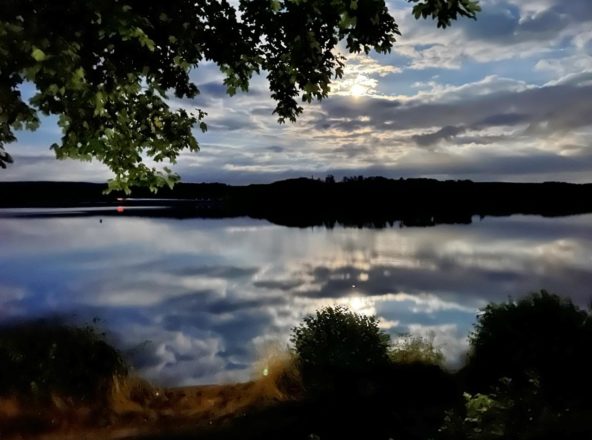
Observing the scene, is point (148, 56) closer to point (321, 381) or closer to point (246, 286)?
point (321, 381)

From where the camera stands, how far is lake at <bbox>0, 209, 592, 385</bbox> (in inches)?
971

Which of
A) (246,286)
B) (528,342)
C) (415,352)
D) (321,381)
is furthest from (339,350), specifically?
(246,286)

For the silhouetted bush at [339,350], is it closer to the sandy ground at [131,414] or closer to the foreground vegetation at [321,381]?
the foreground vegetation at [321,381]

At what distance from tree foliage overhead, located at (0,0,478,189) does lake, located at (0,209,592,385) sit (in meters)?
6.02

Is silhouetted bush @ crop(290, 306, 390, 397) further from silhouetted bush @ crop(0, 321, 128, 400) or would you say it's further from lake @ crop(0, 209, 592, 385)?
silhouetted bush @ crop(0, 321, 128, 400)

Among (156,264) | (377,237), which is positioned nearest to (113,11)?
(156,264)

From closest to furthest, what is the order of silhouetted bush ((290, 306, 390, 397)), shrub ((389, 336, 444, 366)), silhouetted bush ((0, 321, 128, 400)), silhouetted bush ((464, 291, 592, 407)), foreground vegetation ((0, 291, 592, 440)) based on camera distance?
foreground vegetation ((0, 291, 592, 440)) < silhouetted bush ((464, 291, 592, 407)) < silhouetted bush ((290, 306, 390, 397)) < silhouetted bush ((0, 321, 128, 400)) < shrub ((389, 336, 444, 366))

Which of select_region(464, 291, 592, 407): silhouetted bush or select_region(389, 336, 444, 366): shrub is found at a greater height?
select_region(464, 291, 592, 407): silhouetted bush

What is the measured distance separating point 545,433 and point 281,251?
280 ft

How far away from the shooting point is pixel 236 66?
10117mm

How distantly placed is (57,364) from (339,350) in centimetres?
631

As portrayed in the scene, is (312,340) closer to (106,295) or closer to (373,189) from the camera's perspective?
(106,295)

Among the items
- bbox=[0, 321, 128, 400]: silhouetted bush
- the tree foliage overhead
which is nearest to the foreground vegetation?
bbox=[0, 321, 128, 400]: silhouetted bush

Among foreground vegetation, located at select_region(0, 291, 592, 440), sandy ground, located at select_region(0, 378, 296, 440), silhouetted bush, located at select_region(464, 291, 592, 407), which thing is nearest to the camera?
foreground vegetation, located at select_region(0, 291, 592, 440)
